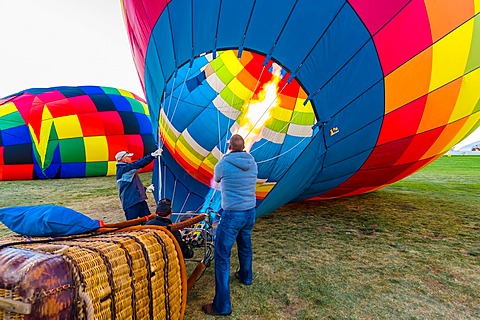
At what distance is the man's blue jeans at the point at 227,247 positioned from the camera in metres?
1.89

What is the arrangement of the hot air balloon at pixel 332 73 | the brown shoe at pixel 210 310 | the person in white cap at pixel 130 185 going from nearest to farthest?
1. the brown shoe at pixel 210 310
2. the hot air balloon at pixel 332 73
3. the person in white cap at pixel 130 185

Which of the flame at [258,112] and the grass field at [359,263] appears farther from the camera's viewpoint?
the flame at [258,112]

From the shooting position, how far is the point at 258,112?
3.93 metres

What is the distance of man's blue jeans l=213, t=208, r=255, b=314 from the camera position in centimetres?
189

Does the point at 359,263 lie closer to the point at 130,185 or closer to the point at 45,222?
the point at 130,185

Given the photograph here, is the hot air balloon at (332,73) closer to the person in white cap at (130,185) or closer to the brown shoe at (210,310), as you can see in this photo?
the person in white cap at (130,185)

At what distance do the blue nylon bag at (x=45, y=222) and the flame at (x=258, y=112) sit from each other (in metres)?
2.49

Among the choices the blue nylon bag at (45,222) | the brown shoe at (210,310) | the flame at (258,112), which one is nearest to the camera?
the blue nylon bag at (45,222)

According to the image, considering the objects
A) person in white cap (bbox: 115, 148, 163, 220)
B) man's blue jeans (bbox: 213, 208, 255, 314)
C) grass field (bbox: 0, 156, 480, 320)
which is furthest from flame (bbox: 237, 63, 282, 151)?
Result: man's blue jeans (bbox: 213, 208, 255, 314)

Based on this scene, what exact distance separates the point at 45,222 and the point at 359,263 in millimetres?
2248

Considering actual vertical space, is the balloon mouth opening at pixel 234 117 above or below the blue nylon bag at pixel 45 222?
above

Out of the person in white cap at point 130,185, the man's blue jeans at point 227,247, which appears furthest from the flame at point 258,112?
the man's blue jeans at point 227,247

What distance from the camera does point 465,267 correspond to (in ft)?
8.21

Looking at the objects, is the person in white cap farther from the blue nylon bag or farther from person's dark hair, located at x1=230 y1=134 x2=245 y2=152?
the blue nylon bag
